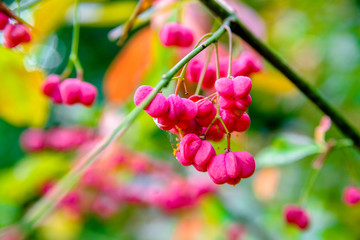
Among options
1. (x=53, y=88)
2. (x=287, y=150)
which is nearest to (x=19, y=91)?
(x=53, y=88)

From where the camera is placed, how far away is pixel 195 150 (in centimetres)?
52

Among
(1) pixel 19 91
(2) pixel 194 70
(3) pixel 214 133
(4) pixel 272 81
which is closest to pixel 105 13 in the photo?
(1) pixel 19 91

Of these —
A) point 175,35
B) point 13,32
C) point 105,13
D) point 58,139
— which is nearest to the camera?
point 13,32

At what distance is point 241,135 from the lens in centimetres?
107

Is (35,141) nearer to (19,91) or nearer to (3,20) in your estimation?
(19,91)

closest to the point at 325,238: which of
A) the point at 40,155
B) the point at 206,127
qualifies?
the point at 206,127

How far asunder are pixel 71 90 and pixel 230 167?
0.35 meters

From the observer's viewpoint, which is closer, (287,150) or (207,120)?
(207,120)

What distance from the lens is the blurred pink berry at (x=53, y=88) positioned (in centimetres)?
74

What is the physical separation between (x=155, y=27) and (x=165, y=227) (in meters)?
2.41

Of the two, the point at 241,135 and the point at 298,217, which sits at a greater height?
the point at 241,135

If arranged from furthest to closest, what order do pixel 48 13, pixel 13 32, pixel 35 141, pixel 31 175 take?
pixel 35 141, pixel 31 175, pixel 48 13, pixel 13 32

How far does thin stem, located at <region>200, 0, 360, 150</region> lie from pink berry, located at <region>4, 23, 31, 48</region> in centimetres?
32

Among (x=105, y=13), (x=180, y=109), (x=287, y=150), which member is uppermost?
(x=105, y=13)
